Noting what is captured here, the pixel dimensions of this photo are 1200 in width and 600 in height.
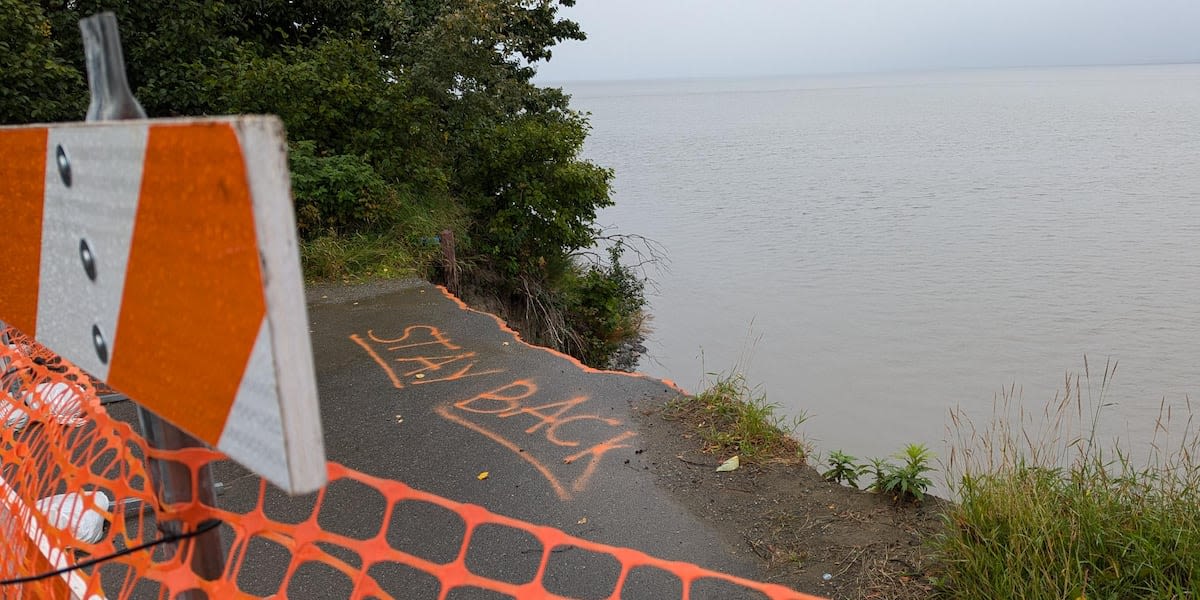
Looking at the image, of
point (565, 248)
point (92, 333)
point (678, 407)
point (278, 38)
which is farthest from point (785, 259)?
point (92, 333)

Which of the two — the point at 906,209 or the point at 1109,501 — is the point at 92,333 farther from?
the point at 906,209

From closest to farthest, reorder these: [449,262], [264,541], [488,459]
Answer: [264,541] < [488,459] < [449,262]

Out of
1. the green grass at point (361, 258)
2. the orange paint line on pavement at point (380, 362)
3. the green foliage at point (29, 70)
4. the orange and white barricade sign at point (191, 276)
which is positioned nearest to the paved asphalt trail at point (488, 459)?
the orange paint line on pavement at point (380, 362)

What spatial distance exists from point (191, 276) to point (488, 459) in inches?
162

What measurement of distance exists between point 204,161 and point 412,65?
13.3m

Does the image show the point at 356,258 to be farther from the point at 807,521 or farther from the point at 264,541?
the point at 807,521

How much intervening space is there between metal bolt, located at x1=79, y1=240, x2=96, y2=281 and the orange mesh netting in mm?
410

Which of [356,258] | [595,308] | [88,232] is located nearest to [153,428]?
[88,232]

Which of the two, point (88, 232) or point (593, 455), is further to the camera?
point (593, 455)

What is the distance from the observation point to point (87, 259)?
124 centimetres

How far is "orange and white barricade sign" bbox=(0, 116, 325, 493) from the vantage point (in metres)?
0.91

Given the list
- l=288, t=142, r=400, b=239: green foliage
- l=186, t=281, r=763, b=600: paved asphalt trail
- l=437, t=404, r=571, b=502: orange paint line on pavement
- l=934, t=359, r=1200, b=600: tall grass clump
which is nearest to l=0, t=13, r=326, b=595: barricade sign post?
l=186, t=281, r=763, b=600: paved asphalt trail

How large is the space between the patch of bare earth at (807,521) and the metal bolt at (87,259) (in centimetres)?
319

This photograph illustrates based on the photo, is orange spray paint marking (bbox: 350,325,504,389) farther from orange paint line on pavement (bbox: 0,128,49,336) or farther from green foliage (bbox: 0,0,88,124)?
green foliage (bbox: 0,0,88,124)
